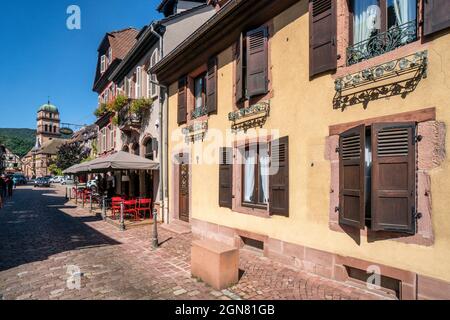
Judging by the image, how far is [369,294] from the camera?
4.65 m

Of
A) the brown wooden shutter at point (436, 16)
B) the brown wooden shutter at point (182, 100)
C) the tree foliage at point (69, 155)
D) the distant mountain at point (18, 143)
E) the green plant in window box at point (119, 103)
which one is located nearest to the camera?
the brown wooden shutter at point (436, 16)

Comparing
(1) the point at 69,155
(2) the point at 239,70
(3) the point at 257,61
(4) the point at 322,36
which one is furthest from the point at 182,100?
(1) the point at 69,155

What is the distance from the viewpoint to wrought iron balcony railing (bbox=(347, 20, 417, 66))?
174 inches

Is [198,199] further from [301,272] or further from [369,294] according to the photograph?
[369,294]

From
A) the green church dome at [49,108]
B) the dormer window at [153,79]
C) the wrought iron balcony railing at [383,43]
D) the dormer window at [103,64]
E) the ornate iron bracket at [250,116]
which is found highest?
the green church dome at [49,108]

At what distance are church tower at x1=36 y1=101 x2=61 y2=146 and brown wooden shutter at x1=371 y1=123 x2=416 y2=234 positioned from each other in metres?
103

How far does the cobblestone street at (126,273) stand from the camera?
4.78m

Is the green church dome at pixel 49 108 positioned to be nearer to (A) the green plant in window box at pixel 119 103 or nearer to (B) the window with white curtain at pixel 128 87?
(B) the window with white curtain at pixel 128 87

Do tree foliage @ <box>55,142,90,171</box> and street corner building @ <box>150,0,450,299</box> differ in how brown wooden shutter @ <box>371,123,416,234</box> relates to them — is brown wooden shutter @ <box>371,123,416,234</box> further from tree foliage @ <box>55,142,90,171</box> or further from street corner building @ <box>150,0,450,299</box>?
tree foliage @ <box>55,142,90,171</box>

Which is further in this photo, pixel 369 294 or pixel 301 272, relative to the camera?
pixel 301 272

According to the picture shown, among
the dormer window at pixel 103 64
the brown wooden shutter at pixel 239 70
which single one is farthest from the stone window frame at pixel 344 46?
the dormer window at pixel 103 64

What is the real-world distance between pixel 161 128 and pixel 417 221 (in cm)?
959

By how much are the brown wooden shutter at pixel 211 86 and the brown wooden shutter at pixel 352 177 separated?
461cm
